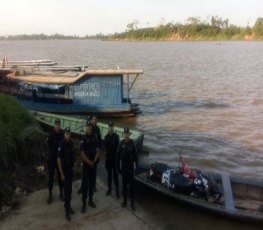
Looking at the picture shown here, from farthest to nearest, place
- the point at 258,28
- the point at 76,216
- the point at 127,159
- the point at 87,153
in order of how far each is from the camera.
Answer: the point at 258,28, the point at 127,159, the point at 87,153, the point at 76,216

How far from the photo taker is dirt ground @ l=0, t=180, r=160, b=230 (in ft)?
28.3

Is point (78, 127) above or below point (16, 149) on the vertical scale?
below

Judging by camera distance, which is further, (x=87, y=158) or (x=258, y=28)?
(x=258, y=28)

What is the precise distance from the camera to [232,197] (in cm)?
962

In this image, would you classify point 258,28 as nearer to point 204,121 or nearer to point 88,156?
point 204,121

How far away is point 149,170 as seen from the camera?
1116 cm

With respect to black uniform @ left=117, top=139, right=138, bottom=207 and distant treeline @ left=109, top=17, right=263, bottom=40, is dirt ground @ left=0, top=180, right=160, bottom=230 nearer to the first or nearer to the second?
black uniform @ left=117, top=139, right=138, bottom=207

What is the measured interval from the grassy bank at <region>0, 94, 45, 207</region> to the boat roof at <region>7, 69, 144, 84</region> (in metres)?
8.81

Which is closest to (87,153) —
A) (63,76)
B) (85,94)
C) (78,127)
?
(78,127)

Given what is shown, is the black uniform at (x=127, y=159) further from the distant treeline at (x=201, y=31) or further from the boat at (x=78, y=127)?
the distant treeline at (x=201, y=31)

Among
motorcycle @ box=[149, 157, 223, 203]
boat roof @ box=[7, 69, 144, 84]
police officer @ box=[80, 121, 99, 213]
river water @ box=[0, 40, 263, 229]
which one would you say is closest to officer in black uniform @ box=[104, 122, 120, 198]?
police officer @ box=[80, 121, 99, 213]

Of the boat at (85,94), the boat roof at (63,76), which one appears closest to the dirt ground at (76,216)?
the boat at (85,94)

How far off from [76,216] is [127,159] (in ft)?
5.28

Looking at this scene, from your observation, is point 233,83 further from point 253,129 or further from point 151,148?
point 151,148
